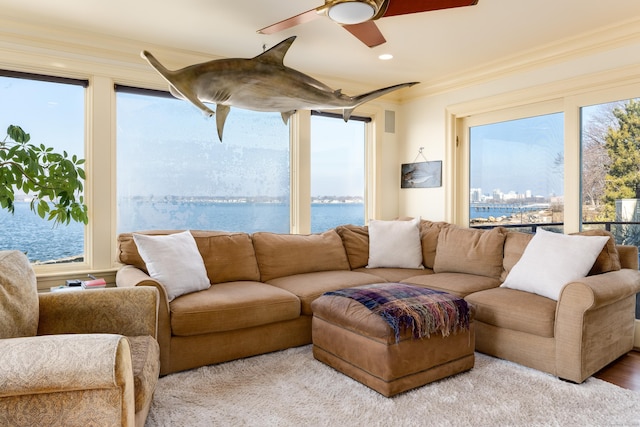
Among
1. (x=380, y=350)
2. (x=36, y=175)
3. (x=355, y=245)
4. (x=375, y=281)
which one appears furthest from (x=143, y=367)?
(x=355, y=245)

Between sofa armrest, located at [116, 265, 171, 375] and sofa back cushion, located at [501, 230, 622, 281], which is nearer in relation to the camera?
sofa armrest, located at [116, 265, 171, 375]

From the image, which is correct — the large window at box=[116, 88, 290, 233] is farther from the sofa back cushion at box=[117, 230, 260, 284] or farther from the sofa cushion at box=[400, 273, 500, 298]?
the sofa cushion at box=[400, 273, 500, 298]

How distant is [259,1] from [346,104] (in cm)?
89

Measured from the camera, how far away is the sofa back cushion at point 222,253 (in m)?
3.25

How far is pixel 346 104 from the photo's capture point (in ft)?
8.65

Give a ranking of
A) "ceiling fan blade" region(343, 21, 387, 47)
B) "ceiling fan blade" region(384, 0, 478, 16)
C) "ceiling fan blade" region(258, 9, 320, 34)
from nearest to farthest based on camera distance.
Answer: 1. "ceiling fan blade" region(384, 0, 478, 16)
2. "ceiling fan blade" region(258, 9, 320, 34)
3. "ceiling fan blade" region(343, 21, 387, 47)

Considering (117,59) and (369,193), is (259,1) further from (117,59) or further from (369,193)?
(369,193)

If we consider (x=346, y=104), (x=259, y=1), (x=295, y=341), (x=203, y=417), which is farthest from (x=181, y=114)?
(x=203, y=417)

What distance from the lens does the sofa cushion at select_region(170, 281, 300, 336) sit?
2.74 m

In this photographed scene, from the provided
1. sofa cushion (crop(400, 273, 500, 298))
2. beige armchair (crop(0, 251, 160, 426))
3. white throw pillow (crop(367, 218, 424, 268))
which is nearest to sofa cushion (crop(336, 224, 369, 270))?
white throw pillow (crop(367, 218, 424, 268))

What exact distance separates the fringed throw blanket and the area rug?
352mm

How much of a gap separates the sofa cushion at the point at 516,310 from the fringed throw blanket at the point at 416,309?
34 cm

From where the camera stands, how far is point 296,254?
12.6 feet

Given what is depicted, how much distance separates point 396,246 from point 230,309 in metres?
1.85
